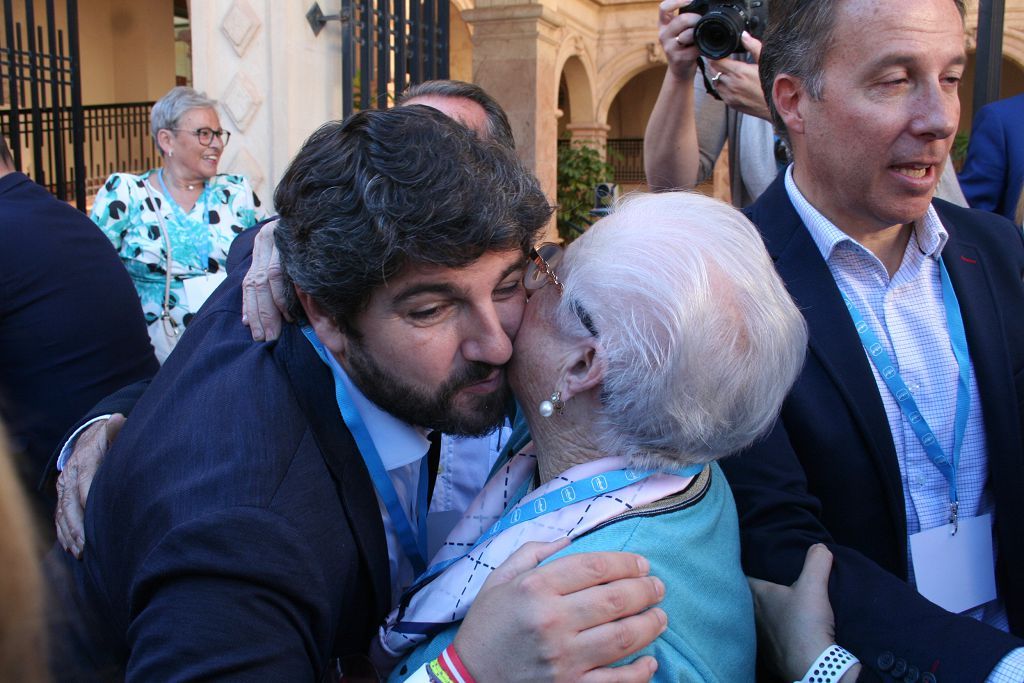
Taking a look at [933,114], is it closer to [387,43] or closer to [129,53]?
[387,43]

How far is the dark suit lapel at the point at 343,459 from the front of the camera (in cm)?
158

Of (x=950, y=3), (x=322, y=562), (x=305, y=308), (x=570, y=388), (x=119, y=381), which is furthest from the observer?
(x=119, y=381)

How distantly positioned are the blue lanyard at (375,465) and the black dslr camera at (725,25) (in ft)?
5.41

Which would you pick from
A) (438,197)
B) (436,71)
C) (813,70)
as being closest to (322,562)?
(438,197)

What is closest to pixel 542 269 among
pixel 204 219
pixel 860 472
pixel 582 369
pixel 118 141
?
pixel 582 369

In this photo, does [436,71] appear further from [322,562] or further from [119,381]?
[322,562]

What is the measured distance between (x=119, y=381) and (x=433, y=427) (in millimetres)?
2029

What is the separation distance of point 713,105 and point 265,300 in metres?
2.15

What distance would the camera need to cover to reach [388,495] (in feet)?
5.47

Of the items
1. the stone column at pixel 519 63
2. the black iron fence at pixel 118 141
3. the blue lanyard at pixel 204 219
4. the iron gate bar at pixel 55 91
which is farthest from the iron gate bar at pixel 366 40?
the black iron fence at pixel 118 141

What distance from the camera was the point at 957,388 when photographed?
191 centimetres

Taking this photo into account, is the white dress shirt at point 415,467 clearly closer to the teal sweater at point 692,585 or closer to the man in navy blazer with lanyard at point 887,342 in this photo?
the teal sweater at point 692,585

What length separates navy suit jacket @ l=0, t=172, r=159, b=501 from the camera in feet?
10.1

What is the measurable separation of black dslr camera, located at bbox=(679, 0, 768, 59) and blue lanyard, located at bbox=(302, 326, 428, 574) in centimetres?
165
